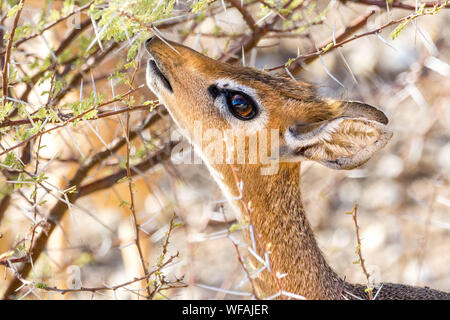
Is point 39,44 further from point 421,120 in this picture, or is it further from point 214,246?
point 421,120

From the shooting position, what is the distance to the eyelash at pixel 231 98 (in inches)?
101

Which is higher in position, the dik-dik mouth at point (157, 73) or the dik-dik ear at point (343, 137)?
the dik-dik mouth at point (157, 73)

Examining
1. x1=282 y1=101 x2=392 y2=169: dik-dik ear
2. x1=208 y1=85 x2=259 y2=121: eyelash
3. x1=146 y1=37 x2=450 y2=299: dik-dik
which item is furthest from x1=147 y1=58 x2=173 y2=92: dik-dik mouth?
x1=282 y1=101 x2=392 y2=169: dik-dik ear

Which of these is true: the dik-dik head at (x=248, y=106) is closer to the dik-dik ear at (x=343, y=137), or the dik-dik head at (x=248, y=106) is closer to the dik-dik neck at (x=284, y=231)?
the dik-dik ear at (x=343, y=137)

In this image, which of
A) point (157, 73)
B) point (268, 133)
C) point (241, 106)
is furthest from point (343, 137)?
point (157, 73)

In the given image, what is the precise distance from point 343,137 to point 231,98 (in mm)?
546

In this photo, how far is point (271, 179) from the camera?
2.67 meters

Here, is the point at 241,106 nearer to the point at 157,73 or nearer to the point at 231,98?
the point at 231,98

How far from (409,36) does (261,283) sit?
3.95 metres

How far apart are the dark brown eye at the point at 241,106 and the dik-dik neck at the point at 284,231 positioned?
250mm

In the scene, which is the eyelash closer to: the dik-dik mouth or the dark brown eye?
the dark brown eye

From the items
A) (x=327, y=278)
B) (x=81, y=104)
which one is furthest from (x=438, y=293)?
(x=81, y=104)

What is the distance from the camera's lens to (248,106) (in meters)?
2.59

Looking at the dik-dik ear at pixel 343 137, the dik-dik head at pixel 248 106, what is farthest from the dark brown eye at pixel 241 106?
the dik-dik ear at pixel 343 137
